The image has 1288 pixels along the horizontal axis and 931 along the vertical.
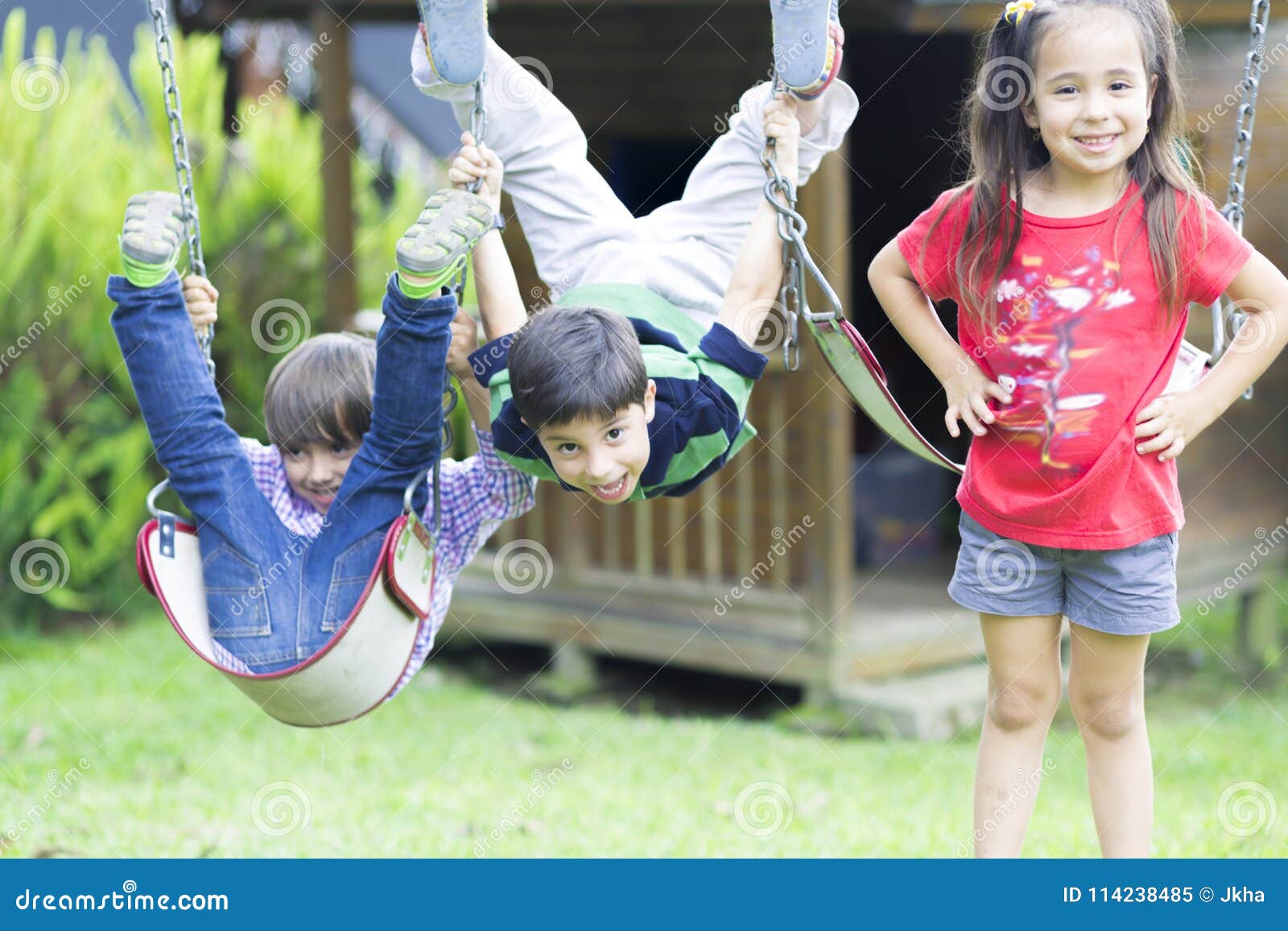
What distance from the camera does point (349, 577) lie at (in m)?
2.55

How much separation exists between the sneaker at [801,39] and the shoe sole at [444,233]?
1.76ft

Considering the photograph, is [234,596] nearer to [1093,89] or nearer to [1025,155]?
[1025,155]

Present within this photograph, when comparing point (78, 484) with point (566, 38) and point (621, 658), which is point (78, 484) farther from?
point (566, 38)

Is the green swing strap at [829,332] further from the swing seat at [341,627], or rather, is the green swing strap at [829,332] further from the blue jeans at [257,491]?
the swing seat at [341,627]

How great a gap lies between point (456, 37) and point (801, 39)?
555 mm

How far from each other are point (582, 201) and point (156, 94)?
15.9ft

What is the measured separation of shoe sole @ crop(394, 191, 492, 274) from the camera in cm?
227

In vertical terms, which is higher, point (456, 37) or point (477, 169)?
point (456, 37)

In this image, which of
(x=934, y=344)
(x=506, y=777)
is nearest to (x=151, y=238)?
(x=934, y=344)

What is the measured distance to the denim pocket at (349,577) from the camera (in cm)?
254

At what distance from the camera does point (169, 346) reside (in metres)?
2.50

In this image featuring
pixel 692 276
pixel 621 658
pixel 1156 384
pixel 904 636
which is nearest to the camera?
pixel 1156 384

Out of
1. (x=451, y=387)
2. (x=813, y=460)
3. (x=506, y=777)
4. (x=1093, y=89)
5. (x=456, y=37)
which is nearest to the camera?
(x=1093, y=89)

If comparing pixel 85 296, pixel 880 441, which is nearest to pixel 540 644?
pixel 880 441
